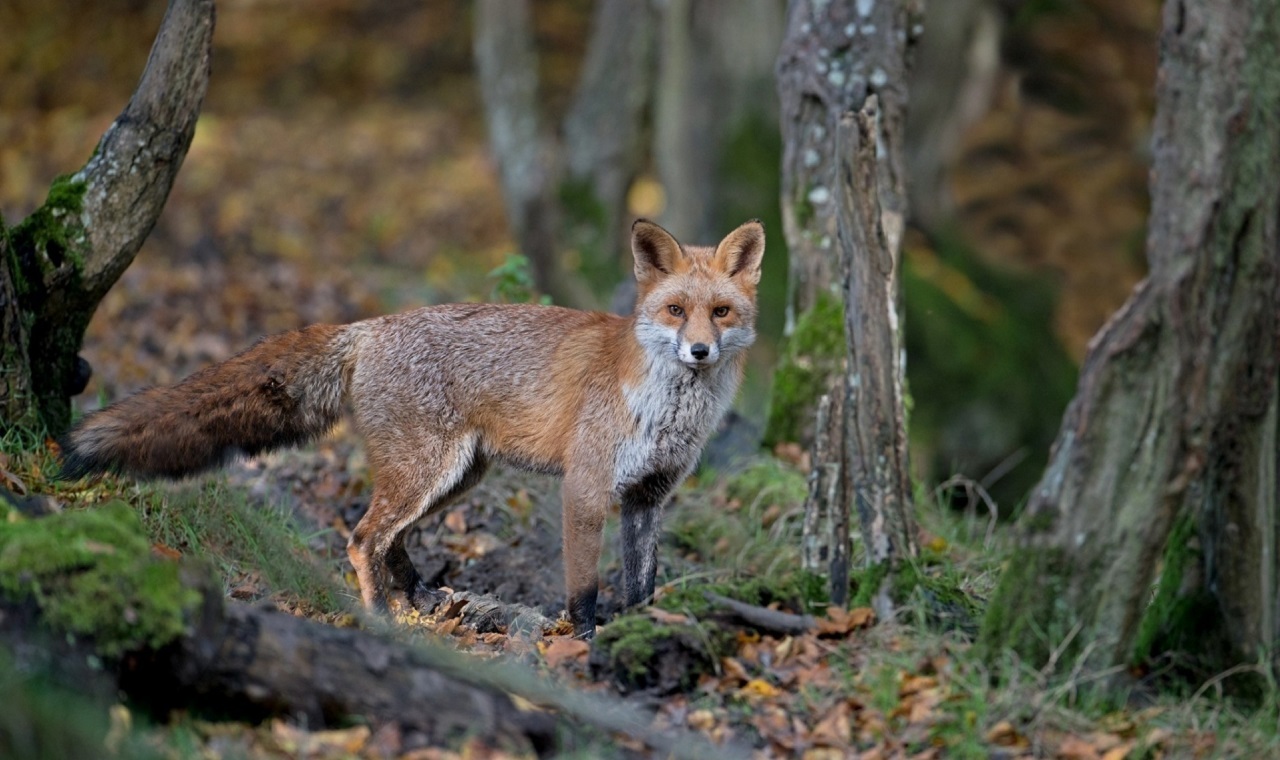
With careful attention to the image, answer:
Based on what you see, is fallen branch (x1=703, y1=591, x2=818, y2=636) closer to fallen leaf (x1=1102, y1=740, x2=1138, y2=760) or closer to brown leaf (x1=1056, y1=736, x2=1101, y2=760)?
brown leaf (x1=1056, y1=736, x2=1101, y2=760)

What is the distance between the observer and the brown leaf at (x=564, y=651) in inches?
227

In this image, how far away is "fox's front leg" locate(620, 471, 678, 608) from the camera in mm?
7055

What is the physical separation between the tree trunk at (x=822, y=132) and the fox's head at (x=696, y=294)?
4.71ft

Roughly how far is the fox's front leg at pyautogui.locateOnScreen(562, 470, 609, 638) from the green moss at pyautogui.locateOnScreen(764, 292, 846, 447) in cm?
270

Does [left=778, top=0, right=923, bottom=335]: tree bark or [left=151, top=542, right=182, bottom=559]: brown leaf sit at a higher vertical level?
[left=778, top=0, right=923, bottom=335]: tree bark

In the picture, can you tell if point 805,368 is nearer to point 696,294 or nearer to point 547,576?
point 547,576

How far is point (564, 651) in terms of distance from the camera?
582 cm

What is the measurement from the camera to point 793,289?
927 cm

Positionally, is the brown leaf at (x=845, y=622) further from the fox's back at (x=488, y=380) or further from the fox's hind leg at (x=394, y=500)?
the fox's hind leg at (x=394, y=500)

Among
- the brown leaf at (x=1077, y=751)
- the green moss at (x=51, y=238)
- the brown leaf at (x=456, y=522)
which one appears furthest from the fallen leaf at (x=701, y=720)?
the green moss at (x=51, y=238)

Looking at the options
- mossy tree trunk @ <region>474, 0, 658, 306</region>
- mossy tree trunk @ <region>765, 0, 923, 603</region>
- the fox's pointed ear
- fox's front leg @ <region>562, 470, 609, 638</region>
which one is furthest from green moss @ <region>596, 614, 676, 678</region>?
mossy tree trunk @ <region>474, 0, 658, 306</region>

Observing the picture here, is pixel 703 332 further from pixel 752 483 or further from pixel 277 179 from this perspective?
pixel 277 179

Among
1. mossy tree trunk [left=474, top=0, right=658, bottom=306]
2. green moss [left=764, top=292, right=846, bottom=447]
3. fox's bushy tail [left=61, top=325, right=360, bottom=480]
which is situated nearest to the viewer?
fox's bushy tail [left=61, top=325, right=360, bottom=480]

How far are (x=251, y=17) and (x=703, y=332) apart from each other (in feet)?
68.8
